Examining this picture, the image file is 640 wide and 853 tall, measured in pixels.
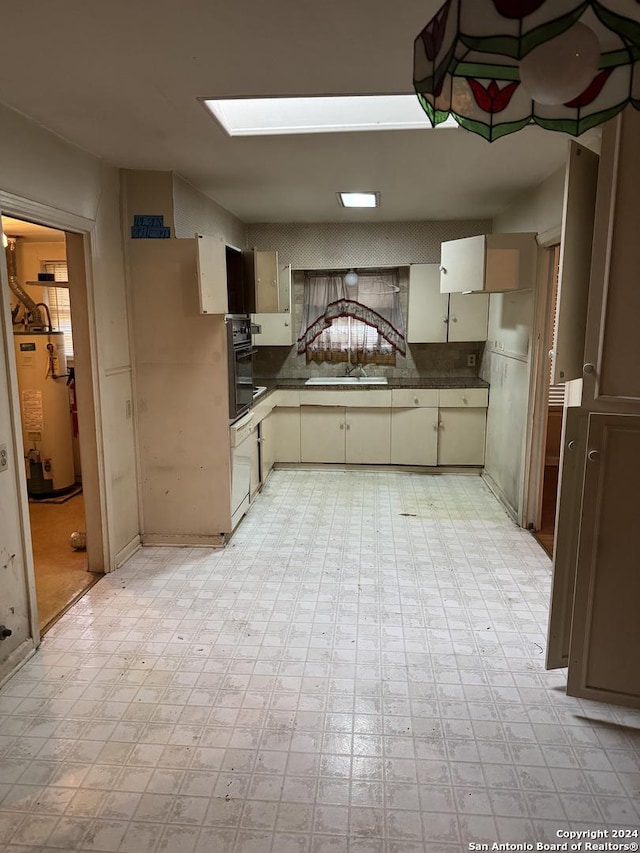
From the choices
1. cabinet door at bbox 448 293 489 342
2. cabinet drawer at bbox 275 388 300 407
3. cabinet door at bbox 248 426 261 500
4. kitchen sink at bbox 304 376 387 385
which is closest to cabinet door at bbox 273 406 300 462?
cabinet drawer at bbox 275 388 300 407

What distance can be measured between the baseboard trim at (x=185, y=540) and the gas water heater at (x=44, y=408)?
1372 millimetres

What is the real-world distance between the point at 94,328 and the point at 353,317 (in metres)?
3.09

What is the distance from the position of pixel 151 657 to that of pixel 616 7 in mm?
2637

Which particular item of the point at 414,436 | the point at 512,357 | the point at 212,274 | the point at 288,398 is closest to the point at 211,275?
the point at 212,274

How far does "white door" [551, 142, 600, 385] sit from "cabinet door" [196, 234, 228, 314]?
1.94 m

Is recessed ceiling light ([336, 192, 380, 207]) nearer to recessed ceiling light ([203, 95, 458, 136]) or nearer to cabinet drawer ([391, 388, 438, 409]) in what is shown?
recessed ceiling light ([203, 95, 458, 136])

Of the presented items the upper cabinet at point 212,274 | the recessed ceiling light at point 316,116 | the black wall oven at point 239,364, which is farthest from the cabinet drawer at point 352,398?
the recessed ceiling light at point 316,116

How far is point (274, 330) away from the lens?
5.45 metres

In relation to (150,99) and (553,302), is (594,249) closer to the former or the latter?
(150,99)

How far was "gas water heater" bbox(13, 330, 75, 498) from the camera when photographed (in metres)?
4.43

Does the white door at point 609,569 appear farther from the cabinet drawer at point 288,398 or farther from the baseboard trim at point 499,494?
the cabinet drawer at point 288,398

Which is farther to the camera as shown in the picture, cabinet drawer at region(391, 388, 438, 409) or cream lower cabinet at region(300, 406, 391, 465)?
cream lower cabinet at region(300, 406, 391, 465)

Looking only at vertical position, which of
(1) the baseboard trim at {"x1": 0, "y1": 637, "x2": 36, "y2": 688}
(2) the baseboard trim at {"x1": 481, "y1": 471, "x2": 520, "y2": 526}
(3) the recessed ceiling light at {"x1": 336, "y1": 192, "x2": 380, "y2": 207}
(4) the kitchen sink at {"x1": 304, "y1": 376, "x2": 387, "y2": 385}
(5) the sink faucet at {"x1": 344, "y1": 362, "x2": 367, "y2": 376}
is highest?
(3) the recessed ceiling light at {"x1": 336, "y1": 192, "x2": 380, "y2": 207}

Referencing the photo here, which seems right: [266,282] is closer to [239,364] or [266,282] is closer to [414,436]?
Answer: [239,364]
